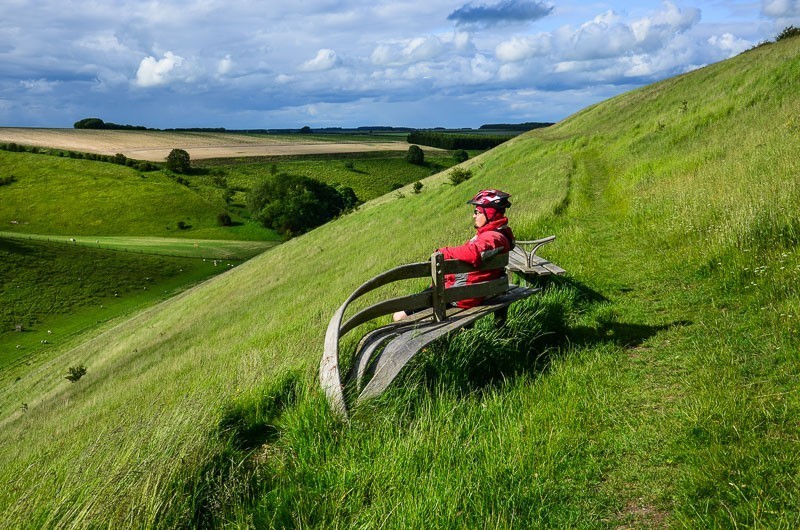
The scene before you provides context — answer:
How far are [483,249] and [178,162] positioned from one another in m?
133

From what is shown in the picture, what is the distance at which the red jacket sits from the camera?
20.6 feet

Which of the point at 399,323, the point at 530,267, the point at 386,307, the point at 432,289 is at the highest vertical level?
the point at 432,289

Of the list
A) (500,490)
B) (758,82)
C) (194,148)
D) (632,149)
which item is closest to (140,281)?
(632,149)

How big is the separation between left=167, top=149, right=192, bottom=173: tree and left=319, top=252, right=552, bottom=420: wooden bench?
131m

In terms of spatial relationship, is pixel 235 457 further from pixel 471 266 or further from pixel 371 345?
pixel 471 266

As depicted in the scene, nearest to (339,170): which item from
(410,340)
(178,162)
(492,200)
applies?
(178,162)

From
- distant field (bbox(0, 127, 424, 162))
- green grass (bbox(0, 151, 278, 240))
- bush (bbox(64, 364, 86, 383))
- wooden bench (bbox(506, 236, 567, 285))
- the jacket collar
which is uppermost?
distant field (bbox(0, 127, 424, 162))

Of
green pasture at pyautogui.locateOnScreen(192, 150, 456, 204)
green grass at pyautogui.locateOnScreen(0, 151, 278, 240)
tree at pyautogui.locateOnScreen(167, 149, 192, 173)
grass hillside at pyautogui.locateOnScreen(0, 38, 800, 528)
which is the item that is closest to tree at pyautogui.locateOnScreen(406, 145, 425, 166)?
green pasture at pyautogui.locateOnScreen(192, 150, 456, 204)

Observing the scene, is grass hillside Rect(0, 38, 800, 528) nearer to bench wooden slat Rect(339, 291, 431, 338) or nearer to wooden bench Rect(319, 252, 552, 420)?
wooden bench Rect(319, 252, 552, 420)

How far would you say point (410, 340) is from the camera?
18.3 ft

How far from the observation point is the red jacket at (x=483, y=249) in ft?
20.6

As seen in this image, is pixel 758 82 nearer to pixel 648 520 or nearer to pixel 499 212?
pixel 499 212

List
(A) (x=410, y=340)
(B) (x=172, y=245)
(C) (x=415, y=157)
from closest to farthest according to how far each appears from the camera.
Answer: (A) (x=410, y=340) → (B) (x=172, y=245) → (C) (x=415, y=157)

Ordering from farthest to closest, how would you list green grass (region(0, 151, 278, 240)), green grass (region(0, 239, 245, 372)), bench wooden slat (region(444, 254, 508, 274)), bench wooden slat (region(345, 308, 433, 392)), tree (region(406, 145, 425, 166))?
1. tree (region(406, 145, 425, 166))
2. green grass (region(0, 151, 278, 240))
3. green grass (region(0, 239, 245, 372))
4. bench wooden slat (region(444, 254, 508, 274))
5. bench wooden slat (region(345, 308, 433, 392))
